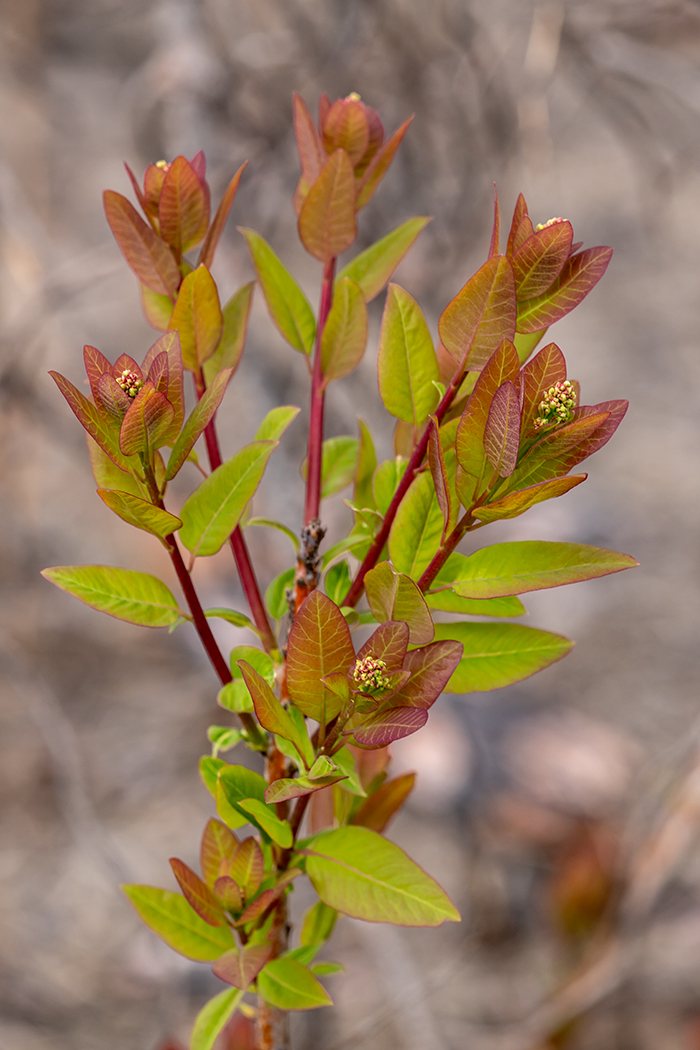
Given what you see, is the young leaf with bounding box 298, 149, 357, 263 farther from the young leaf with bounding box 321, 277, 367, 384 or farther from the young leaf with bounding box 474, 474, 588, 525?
the young leaf with bounding box 474, 474, 588, 525

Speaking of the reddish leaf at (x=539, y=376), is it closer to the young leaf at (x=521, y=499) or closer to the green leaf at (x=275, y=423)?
the young leaf at (x=521, y=499)

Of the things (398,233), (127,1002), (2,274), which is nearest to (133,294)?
(2,274)

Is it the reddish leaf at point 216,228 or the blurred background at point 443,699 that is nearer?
the reddish leaf at point 216,228

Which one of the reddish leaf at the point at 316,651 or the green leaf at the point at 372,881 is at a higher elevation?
the reddish leaf at the point at 316,651

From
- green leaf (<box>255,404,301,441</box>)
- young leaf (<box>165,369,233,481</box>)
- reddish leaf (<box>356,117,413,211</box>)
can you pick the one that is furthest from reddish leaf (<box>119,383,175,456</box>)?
reddish leaf (<box>356,117,413,211</box>)

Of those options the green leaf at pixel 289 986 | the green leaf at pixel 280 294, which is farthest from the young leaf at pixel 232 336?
the green leaf at pixel 289 986

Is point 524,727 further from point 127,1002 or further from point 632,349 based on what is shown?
point 632,349

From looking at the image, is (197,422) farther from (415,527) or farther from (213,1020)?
(213,1020)
